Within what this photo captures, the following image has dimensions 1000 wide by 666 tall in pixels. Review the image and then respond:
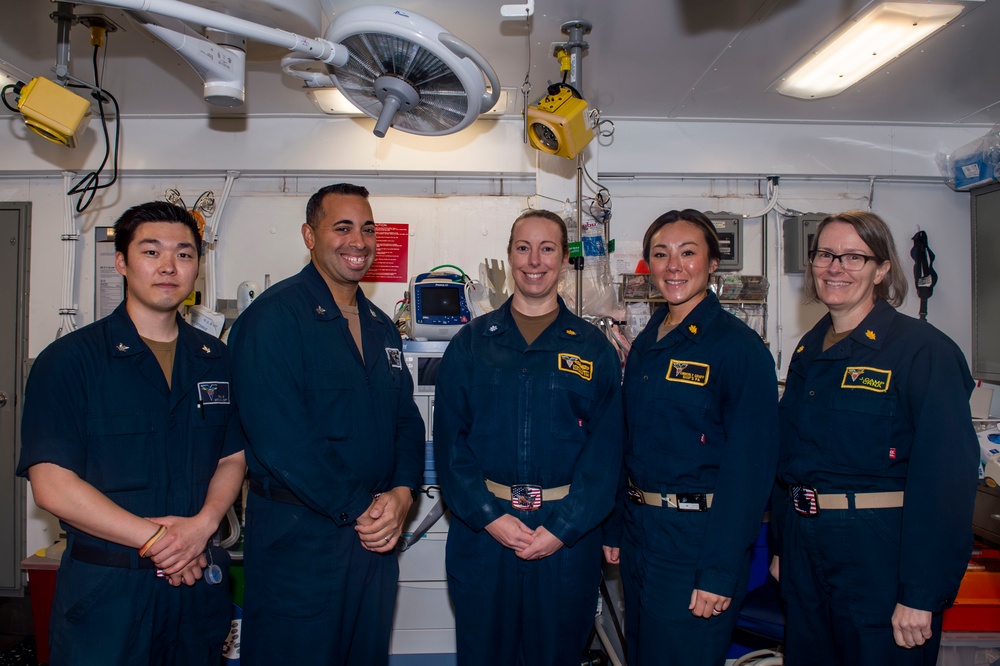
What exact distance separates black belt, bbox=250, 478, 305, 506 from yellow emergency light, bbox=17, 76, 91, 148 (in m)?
1.67

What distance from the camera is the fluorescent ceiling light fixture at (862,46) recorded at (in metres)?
2.28

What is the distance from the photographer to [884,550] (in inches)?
63.6

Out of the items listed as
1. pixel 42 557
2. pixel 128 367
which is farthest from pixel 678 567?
pixel 42 557

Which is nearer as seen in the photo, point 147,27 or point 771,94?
point 147,27

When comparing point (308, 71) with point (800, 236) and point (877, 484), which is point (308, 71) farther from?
point (800, 236)

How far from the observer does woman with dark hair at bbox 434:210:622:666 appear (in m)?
1.78

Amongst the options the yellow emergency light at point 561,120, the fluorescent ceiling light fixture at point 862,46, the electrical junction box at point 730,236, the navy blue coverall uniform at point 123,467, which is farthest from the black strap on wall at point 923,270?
the navy blue coverall uniform at point 123,467

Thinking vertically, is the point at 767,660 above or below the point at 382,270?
below

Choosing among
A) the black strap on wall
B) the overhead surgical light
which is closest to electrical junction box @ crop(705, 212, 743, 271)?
the black strap on wall

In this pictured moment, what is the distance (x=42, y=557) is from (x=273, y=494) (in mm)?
2052

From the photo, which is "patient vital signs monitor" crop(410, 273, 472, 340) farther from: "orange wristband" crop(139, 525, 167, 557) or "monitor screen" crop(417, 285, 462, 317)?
"orange wristband" crop(139, 525, 167, 557)

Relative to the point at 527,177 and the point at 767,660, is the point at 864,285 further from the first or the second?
the point at 527,177

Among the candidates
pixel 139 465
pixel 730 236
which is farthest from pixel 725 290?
pixel 139 465

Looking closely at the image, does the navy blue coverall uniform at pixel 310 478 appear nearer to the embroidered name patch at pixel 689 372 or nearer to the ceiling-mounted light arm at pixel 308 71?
the ceiling-mounted light arm at pixel 308 71
